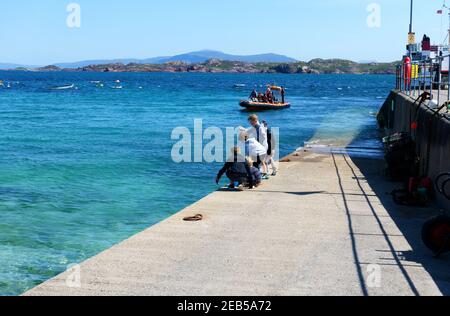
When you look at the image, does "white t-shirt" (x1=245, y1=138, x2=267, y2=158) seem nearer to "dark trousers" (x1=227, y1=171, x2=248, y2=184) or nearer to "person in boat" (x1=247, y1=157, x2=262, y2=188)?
"person in boat" (x1=247, y1=157, x2=262, y2=188)

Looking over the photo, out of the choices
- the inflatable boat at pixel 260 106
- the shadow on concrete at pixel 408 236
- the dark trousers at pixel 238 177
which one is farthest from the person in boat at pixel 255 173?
the inflatable boat at pixel 260 106

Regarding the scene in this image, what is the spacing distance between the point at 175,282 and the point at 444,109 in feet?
27.5

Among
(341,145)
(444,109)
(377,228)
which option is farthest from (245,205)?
(341,145)

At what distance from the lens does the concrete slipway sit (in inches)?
275

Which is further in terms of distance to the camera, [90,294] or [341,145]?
[341,145]

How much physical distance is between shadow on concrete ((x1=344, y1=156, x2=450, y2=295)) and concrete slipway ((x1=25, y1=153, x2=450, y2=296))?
0.05ft

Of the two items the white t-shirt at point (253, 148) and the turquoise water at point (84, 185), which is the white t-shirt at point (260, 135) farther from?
the turquoise water at point (84, 185)

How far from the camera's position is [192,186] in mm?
18281

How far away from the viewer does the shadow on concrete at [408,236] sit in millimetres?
7445

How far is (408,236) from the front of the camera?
930 cm

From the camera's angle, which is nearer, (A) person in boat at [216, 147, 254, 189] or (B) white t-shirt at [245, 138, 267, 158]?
(A) person in boat at [216, 147, 254, 189]

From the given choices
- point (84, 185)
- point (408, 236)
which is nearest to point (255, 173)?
point (408, 236)

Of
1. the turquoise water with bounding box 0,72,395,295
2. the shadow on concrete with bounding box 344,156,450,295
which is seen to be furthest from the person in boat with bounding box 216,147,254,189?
the turquoise water with bounding box 0,72,395,295

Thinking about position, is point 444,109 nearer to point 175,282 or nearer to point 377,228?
point 377,228
